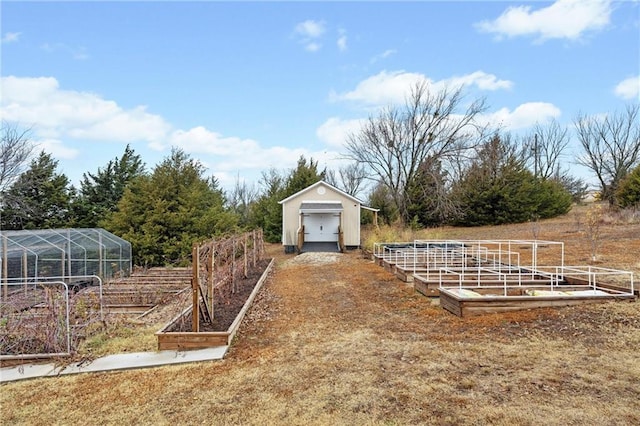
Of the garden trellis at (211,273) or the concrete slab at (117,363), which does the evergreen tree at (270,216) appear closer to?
the garden trellis at (211,273)

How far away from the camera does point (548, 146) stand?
136 feet

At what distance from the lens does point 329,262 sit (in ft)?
52.2

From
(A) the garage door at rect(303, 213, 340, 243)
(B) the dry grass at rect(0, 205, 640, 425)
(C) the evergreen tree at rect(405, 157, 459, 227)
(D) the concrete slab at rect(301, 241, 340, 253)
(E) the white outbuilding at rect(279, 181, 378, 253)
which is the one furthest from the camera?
(C) the evergreen tree at rect(405, 157, 459, 227)

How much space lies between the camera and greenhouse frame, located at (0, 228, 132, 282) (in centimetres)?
1043

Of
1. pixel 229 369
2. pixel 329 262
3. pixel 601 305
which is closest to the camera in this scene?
pixel 229 369

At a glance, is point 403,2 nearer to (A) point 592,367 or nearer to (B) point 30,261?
(A) point 592,367

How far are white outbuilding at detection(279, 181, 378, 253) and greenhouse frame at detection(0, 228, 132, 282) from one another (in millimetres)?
8843

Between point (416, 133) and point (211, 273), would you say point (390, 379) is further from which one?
point (416, 133)

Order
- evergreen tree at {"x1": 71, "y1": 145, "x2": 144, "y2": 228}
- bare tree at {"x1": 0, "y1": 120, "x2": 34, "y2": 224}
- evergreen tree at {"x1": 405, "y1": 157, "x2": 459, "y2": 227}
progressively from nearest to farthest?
bare tree at {"x1": 0, "y1": 120, "x2": 34, "y2": 224} → evergreen tree at {"x1": 71, "y1": 145, "x2": 144, "y2": 228} → evergreen tree at {"x1": 405, "y1": 157, "x2": 459, "y2": 227}

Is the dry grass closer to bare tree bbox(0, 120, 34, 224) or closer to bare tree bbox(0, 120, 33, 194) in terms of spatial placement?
bare tree bbox(0, 120, 34, 224)

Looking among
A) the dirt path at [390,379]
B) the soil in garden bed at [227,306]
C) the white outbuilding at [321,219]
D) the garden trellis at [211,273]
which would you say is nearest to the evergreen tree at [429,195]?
the white outbuilding at [321,219]

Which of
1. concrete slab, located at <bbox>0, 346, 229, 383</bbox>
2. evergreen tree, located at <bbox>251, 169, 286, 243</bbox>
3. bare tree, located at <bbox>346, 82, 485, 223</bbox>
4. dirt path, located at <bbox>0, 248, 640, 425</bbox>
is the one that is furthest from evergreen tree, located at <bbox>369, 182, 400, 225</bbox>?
concrete slab, located at <bbox>0, 346, 229, 383</bbox>

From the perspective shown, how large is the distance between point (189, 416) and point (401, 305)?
5323 millimetres

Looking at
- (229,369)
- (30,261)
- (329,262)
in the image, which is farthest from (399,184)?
(229,369)
